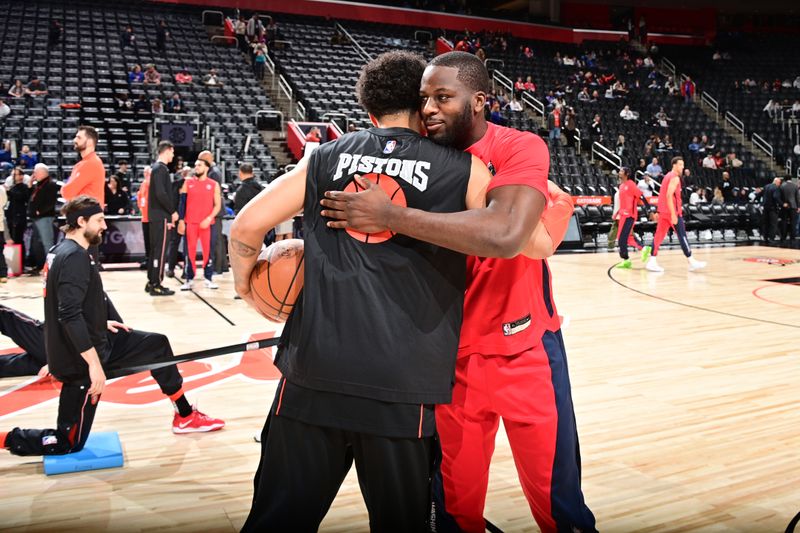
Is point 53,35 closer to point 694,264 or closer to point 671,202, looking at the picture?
point 671,202

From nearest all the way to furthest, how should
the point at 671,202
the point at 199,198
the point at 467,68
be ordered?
the point at 467,68 → the point at 199,198 → the point at 671,202

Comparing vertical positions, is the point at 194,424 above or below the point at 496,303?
below

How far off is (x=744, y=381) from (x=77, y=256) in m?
4.17

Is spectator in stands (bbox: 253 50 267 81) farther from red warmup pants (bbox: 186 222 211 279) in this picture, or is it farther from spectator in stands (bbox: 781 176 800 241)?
spectator in stands (bbox: 781 176 800 241)

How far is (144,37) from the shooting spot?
1966cm

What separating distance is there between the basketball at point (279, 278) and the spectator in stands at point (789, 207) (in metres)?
16.3

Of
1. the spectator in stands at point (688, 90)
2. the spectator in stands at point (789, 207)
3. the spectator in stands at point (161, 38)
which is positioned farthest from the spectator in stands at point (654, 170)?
Answer: the spectator in stands at point (161, 38)

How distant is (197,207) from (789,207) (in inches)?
518

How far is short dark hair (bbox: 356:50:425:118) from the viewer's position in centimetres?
175

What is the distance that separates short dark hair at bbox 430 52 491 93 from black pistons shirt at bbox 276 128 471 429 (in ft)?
0.69

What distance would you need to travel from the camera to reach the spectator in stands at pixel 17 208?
10016mm

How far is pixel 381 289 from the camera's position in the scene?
5.44ft

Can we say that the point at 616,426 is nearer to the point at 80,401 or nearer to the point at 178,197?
the point at 80,401

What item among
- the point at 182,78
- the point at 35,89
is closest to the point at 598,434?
the point at 35,89
